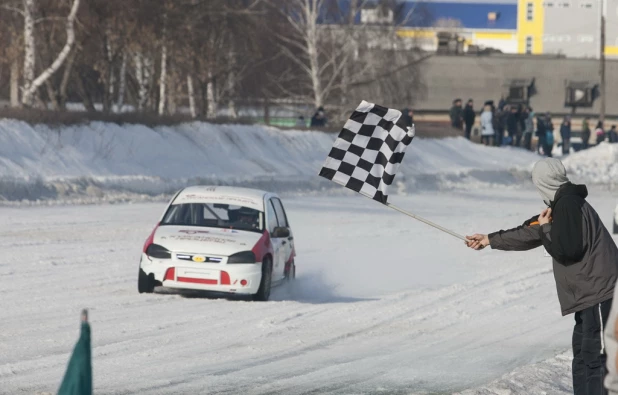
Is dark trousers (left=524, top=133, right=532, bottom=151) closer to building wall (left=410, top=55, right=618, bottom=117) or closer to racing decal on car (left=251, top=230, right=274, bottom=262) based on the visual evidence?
building wall (left=410, top=55, right=618, bottom=117)

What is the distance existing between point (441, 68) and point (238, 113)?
20.9m

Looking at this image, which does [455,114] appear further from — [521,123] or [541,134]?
[541,134]

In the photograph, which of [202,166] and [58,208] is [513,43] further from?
[58,208]

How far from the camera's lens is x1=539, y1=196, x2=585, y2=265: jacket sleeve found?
22.7ft

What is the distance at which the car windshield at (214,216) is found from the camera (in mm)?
14336

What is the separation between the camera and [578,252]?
6.95 metres

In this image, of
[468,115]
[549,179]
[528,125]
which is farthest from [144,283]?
[528,125]

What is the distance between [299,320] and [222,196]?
2798 mm

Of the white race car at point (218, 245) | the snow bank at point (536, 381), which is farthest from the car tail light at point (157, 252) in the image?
the snow bank at point (536, 381)

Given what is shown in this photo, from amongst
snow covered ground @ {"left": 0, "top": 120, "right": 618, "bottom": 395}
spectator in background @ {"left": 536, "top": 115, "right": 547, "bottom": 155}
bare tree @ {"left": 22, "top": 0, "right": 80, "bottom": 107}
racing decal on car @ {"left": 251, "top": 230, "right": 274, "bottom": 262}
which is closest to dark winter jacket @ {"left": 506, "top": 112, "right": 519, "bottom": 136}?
spectator in background @ {"left": 536, "top": 115, "right": 547, "bottom": 155}

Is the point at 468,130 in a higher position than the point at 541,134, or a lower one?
higher

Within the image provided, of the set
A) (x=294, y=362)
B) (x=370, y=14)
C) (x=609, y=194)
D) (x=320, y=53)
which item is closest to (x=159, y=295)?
(x=294, y=362)

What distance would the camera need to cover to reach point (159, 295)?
13.6m

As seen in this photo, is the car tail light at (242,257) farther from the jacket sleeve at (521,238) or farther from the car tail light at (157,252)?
the jacket sleeve at (521,238)
